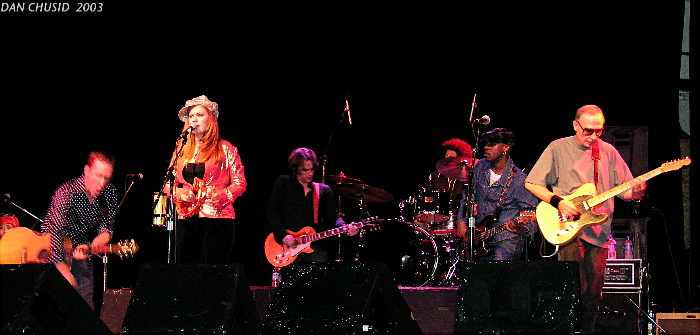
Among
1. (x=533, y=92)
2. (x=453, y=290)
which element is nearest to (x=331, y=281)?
(x=453, y=290)

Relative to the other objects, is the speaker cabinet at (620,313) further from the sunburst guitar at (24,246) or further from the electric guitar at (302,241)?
the sunburst guitar at (24,246)

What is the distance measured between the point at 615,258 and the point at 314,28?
4.47m

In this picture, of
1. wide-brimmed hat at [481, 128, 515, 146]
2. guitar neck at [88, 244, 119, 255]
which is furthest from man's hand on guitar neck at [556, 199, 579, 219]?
guitar neck at [88, 244, 119, 255]

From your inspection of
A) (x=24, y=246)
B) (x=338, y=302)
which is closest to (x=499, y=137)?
(x=338, y=302)

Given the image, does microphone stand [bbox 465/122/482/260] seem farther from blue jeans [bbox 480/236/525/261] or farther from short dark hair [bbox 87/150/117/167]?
short dark hair [bbox 87/150/117/167]

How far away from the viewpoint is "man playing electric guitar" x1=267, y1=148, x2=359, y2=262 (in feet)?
25.4

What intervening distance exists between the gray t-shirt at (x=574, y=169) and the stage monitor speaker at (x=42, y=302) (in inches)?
144

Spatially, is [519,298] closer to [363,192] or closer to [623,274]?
[623,274]

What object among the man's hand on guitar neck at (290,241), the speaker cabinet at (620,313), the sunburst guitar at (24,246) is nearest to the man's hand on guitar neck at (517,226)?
the speaker cabinet at (620,313)

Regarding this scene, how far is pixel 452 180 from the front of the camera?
930cm

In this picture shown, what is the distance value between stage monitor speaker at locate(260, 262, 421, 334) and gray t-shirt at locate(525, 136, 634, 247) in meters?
2.20

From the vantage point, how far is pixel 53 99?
9531 millimetres

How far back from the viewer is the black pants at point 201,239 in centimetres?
661

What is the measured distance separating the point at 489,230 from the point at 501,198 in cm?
31
